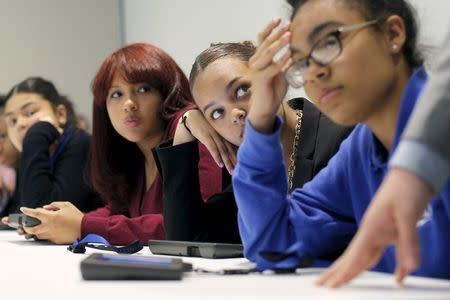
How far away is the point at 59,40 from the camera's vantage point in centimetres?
369

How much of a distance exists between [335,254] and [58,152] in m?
1.72

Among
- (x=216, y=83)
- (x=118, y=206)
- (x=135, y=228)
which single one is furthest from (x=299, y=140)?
(x=118, y=206)

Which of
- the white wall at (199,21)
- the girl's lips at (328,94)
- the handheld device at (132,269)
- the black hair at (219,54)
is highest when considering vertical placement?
the white wall at (199,21)

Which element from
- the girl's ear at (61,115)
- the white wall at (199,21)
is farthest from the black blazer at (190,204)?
the girl's ear at (61,115)

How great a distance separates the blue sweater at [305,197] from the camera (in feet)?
3.54

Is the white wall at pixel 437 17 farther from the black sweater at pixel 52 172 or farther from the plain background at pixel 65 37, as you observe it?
the plain background at pixel 65 37

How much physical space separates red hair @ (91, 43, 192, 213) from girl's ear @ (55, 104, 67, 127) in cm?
73

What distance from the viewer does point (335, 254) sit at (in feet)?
3.89

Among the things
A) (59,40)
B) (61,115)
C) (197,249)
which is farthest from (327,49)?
(59,40)

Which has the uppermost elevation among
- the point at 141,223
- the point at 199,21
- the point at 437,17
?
the point at 199,21

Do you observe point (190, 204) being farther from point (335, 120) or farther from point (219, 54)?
point (335, 120)

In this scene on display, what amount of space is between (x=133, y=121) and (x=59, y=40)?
72.7 inches

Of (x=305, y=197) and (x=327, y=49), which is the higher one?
(x=327, y=49)

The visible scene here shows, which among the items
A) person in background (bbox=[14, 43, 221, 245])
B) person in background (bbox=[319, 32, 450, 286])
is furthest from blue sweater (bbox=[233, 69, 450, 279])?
person in background (bbox=[14, 43, 221, 245])
